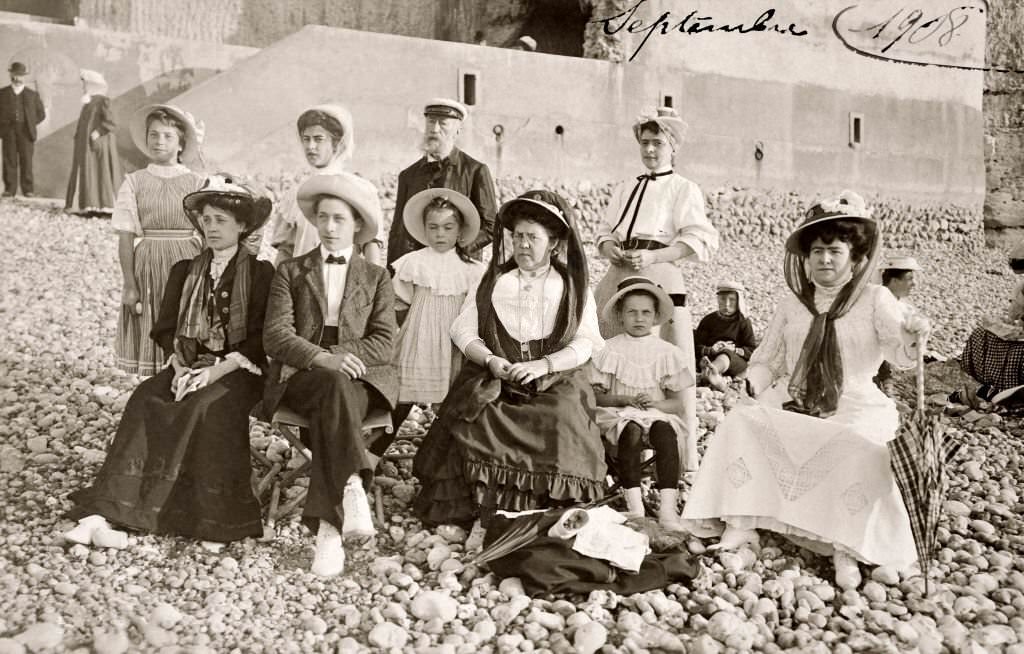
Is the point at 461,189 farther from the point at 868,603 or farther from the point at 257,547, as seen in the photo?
the point at 868,603

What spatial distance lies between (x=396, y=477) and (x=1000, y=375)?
3958mm

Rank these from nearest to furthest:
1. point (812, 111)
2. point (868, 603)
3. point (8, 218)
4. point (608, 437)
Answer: point (868, 603), point (608, 437), point (8, 218), point (812, 111)

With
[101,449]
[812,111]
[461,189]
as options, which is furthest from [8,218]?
[812,111]

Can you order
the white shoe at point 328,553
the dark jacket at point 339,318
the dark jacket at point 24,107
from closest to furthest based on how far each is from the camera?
the white shoe at point 328,553
the dark jacket at point 339,318
the dark jacket at point 24,107

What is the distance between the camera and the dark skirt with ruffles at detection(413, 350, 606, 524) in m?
4.02

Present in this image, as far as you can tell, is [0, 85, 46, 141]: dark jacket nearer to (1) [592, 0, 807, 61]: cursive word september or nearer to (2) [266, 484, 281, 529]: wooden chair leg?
(1) [592, 0, 807, 61]: cursive word september

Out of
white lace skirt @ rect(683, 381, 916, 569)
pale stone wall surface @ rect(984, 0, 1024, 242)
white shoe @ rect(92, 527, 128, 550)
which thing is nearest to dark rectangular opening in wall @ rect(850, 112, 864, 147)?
pale stone wall surface @ rect(984, 0, 1024, 242)

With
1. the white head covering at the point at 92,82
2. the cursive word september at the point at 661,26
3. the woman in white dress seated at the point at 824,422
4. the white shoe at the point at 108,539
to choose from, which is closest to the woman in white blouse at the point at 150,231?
the white shoe at the point at 108,539

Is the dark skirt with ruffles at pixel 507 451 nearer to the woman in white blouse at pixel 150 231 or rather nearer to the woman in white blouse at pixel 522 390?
the woman in white blouse at pixel 522 390

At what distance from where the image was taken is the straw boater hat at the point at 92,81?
455 inches

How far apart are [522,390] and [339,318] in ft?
2.69

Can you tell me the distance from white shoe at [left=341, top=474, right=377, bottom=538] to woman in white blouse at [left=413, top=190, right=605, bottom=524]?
35cm

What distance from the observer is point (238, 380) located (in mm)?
4191

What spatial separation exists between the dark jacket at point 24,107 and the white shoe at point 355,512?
30.7 feet
